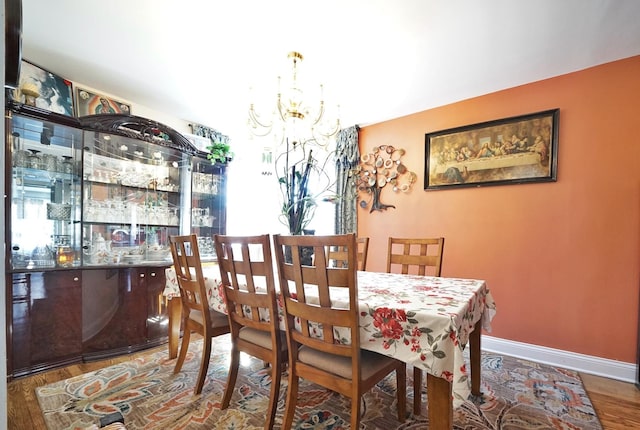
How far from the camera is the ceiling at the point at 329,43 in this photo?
68.9 inches

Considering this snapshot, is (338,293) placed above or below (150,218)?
below

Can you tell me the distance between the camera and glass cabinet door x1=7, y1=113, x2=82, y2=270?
2.12 m

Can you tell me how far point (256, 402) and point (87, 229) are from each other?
2.05m

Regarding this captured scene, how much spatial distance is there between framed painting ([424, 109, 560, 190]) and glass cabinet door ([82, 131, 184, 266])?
2743 millimetres

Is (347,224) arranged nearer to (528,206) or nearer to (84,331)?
(528,206)

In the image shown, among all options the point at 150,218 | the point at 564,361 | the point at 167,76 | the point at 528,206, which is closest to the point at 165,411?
the point at 150,218

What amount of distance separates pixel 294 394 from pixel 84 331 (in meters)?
1.96

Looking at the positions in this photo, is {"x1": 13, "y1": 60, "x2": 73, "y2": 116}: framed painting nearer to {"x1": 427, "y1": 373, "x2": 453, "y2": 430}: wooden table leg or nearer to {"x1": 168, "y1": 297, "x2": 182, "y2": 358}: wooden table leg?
{"x1": 168, "y1": 297, "x2": 182, "y2": 358}: wooden table leg

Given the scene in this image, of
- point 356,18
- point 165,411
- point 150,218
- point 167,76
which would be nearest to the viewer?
point 165,411

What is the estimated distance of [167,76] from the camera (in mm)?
2502

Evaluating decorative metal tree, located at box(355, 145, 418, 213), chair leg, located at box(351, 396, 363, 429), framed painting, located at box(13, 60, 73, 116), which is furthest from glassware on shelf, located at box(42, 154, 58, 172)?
decorative metal tree, located at box(355, 145, 418, 213)

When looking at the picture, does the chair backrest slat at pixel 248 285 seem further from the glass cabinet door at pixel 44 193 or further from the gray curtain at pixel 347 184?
the gray curtain at pixel 347 184

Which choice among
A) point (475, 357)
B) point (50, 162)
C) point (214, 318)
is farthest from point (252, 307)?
point (50, 162)

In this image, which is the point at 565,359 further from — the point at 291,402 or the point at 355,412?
the point at 291,402
